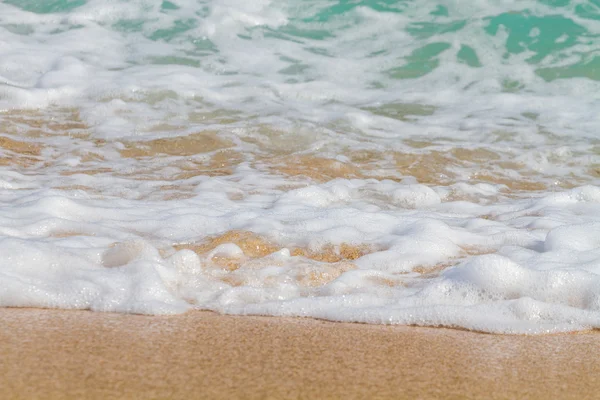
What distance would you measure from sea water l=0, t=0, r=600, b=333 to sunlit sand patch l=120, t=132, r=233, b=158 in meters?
0.03

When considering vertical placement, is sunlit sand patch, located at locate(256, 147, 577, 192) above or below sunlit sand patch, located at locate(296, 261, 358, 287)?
below

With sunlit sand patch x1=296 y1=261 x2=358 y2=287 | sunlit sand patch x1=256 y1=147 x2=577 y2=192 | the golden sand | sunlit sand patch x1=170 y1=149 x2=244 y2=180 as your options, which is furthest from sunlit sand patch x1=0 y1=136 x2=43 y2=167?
sunlit sand patch x1=296 y1=261 x2=358 y2=287

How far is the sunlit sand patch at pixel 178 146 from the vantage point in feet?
15.5

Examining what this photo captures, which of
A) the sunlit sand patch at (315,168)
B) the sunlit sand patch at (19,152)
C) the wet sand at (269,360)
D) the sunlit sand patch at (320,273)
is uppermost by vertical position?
the wet sand at (269,360)

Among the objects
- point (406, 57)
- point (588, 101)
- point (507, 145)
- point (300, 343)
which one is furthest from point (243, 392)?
point (406, 57)

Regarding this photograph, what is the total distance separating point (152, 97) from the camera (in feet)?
20.1

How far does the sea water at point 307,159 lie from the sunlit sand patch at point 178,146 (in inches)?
1.0

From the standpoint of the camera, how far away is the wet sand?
1480 mm

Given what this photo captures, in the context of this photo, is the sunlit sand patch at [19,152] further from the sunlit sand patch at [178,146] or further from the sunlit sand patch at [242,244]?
the sunlit sand patch at [242,244]

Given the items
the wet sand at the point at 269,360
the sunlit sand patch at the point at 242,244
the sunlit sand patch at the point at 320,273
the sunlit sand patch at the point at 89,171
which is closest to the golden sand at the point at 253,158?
the sunlit sand patch at the point at 89,171

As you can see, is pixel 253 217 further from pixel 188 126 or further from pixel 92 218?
pixel 188 126

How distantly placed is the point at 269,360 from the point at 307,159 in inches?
121

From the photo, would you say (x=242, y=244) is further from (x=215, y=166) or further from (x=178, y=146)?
(x=178, y=146)

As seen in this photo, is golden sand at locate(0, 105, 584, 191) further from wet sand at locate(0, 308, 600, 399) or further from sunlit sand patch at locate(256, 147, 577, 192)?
wet sand at locate(0, 308, 600, 399)
